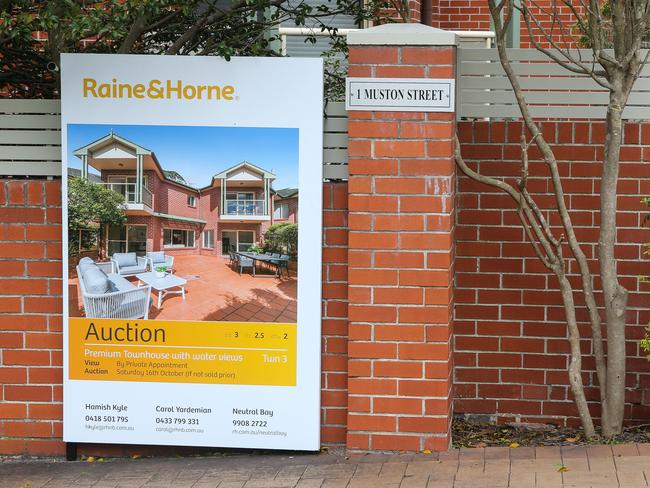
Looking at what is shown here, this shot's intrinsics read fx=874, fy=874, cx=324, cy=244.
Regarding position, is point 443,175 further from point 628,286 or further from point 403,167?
point 628,286

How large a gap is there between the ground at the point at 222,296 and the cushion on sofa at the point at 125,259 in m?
0.10

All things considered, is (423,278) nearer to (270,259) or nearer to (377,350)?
(377,350)

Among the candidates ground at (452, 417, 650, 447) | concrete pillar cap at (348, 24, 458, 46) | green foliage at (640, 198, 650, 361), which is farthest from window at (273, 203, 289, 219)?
green foliage at (640, 198, 650, 361)

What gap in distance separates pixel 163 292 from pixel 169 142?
895 millimetres

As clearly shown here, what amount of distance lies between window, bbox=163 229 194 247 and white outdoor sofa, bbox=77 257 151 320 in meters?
0.32

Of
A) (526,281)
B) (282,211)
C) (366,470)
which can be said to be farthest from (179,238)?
(526,281)

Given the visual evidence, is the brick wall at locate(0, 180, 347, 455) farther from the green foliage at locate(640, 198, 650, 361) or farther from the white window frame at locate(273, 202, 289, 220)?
the green foliage at locate(640, 198, 650, 361)

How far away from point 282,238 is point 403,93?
1.10 meters

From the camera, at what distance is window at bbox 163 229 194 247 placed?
5.24 metres

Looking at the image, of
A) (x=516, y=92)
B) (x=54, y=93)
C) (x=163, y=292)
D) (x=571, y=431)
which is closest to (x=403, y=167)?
(x=516, y=92)

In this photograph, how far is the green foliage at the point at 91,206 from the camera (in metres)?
5.20

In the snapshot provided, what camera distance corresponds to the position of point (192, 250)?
5.29m

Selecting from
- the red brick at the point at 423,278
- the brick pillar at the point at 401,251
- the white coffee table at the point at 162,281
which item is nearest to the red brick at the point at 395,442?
the brick pillar at the point at 401,251

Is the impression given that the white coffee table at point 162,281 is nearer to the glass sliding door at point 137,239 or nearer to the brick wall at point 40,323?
the glass sliding door at point 137,239
